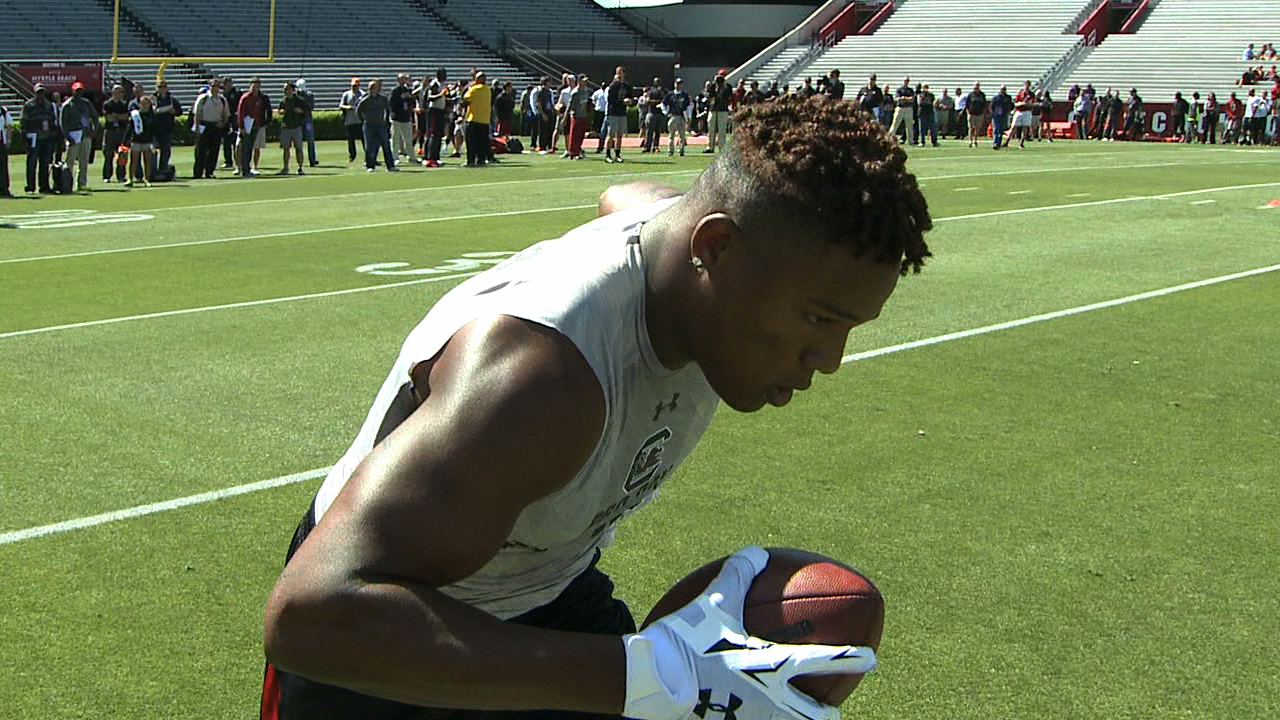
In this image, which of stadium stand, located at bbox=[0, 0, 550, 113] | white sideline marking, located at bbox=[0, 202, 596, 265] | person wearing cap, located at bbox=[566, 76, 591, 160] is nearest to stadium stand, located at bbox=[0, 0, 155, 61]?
stadium stand, located at bbox=[0, 0, 550, 113]

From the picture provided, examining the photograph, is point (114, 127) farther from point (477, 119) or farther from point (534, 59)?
point (534, 59)

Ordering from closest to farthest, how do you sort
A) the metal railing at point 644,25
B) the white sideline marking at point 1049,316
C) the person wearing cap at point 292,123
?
1. the white sideline marking at point 1049,316
2. the person wearing cap at point 292,123
3. the metal railing at point 644,25

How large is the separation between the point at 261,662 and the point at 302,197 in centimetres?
1511

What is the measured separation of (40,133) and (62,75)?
13.0 m

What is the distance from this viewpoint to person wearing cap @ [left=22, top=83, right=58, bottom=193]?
62.4ft

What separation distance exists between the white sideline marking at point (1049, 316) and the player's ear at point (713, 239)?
240 inches

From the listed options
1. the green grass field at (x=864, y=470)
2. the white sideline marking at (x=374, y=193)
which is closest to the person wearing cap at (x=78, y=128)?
the white sideline marking at (x=374, y=193)

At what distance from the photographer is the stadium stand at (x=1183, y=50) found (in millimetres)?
41406

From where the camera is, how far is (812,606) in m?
2.25

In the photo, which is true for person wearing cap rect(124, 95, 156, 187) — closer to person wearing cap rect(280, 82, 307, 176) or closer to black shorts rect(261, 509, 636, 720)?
person wearing cap rect(280, 82, 307, 176)

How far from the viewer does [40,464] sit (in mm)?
6223

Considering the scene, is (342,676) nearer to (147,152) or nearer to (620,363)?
(620,363)

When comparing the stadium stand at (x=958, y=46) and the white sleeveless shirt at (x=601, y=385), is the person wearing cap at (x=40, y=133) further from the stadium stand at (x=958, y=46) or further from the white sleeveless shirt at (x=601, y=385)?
the stadium stand at (x=958, y=46)

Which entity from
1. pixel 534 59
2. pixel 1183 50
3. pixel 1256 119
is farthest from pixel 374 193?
pixel 1183 50
